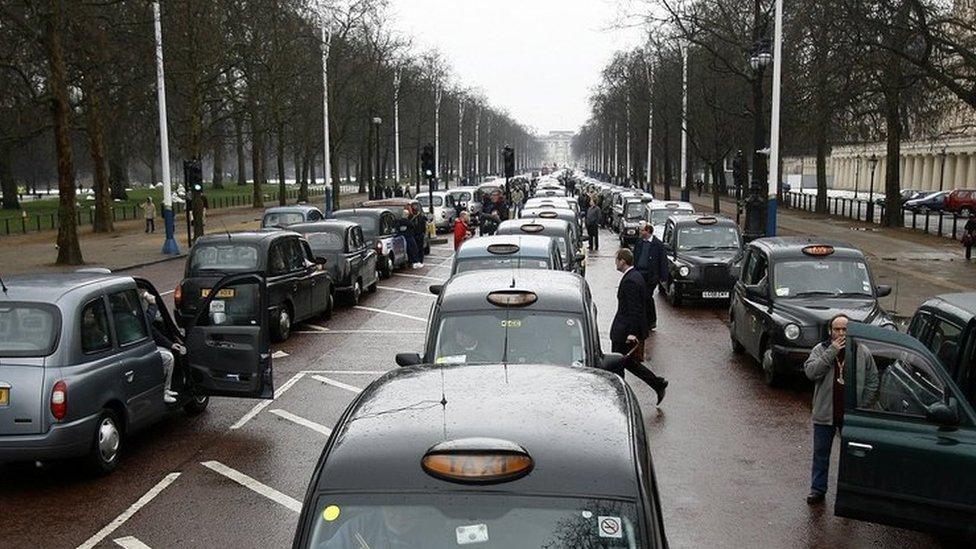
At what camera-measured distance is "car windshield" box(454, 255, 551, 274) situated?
1333cm

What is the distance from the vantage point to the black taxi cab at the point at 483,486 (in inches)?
136

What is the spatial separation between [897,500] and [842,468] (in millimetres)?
395

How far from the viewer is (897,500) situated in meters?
6.50

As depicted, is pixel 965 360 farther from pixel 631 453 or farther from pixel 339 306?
pixel 339 306

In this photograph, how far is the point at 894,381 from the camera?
6750 millimetres

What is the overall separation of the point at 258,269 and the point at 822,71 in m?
23.8

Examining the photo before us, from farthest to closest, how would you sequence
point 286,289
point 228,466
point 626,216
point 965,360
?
point 626,216 < point 286,289 < point 228,466 < point 965,360

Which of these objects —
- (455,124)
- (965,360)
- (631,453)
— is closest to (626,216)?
(965,360)

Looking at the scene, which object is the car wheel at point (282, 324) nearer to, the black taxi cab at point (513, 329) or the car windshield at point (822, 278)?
the black taxi cab at point (513, 329)

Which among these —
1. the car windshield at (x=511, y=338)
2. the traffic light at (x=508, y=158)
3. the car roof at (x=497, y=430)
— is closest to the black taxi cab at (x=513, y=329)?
the car windshield at (x=511, y=338)

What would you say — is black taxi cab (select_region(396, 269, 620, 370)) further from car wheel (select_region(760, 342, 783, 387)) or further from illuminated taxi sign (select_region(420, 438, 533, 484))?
car wheel (select_region(760, 342, 783, 387))

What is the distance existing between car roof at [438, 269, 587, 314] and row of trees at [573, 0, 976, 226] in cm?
1888

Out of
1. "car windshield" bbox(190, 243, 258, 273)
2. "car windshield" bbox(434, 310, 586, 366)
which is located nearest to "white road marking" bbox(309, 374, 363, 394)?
"car windshield" bbox(190, 243, 258, 273)

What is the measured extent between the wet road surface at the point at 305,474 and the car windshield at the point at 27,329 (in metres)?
1.27
